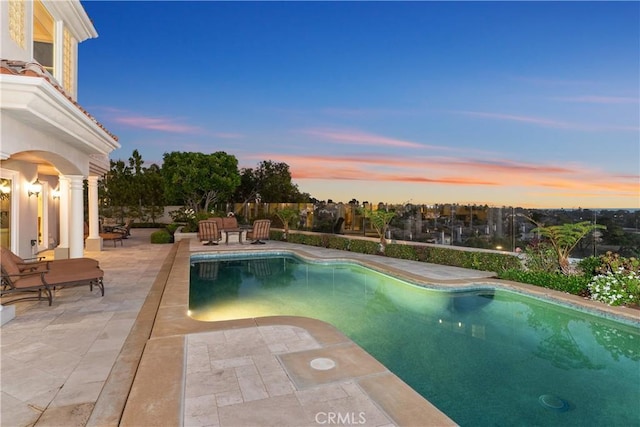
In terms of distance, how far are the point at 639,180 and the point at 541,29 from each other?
9.75 m

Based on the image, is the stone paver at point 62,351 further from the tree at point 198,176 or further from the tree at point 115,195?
the tree at point 115,195

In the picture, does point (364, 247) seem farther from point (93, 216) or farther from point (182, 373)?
point (182, 373)

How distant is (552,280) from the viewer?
25.5 feet

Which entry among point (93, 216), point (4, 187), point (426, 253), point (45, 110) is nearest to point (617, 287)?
point (426, 253)

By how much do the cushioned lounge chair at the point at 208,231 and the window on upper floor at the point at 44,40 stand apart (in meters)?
7.38

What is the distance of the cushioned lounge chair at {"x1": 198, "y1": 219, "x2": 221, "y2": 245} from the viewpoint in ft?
49.2

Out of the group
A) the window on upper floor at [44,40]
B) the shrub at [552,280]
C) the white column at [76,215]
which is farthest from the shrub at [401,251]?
the window on upper floor at [44,40]

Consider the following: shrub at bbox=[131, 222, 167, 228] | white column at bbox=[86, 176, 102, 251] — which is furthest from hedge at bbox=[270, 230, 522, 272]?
shrub at bbox=[131, 222, 167, 228]

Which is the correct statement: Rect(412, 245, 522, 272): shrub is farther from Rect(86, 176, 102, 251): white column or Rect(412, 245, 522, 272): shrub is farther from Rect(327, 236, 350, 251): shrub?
Rect(86, 176, 102, 251): white column

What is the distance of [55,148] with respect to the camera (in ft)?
22.1

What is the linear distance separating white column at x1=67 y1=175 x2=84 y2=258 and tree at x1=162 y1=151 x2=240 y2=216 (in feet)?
53.3

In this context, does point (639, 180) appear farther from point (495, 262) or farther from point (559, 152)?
point (495, 262)

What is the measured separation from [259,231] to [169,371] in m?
12.6
